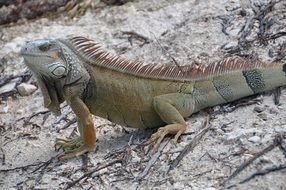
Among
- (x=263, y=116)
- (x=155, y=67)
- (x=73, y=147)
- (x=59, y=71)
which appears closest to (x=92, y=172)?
(x=73, y=147)

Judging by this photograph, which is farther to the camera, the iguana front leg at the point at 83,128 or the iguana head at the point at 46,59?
the iguana front leg at the point at 83,128

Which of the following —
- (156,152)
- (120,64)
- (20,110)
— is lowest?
(20,110)

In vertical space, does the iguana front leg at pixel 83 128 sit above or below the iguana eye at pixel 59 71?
below

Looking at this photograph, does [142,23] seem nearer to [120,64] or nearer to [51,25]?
[51,25]

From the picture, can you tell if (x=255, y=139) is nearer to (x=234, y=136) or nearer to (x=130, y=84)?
(x=234, y=136)

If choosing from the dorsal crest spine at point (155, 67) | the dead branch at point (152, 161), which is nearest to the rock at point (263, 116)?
the dorsal crest spine at point (155, 67)

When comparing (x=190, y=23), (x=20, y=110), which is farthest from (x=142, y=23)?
(x=20, y=110)

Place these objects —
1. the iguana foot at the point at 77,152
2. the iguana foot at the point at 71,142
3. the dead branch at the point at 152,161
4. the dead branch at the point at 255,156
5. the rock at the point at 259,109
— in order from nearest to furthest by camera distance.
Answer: the dead branch at the point at 255,156 → the dead branch at the point at 152,161 → the rock at the point at 259,109 → the iguana foot at the point at 77,152 → the iguana foot at the point at 71,142

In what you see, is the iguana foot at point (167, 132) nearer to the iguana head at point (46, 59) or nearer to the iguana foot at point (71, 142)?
the iguana foot at point (71, 142)
